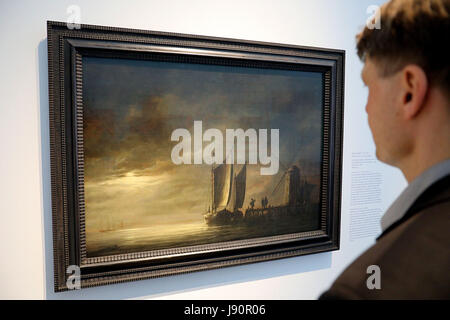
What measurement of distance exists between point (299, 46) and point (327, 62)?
0.60ft

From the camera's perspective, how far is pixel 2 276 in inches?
49.9

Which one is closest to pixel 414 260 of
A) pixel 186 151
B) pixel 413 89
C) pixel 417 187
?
pixel 417 187

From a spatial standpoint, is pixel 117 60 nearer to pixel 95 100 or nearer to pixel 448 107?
pixel 95 100

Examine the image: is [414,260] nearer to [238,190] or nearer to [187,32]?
[238,190]

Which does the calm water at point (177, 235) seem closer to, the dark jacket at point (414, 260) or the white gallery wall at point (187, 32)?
the white gallery wall at point (187, 32)

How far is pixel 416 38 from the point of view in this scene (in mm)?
454

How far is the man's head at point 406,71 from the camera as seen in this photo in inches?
17.4

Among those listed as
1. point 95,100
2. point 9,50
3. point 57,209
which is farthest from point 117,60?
point 57,209

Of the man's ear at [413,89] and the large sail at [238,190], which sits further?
the large sail at [238,190]

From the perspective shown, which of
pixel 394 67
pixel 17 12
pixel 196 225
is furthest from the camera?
pixel 196 225

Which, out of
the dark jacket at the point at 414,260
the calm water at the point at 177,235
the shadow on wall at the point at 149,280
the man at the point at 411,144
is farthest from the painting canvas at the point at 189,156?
the dark jacket at the point at 414,260

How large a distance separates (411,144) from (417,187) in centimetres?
7

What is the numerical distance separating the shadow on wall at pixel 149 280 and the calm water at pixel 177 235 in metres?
0.16

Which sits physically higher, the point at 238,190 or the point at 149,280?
the point at 238,190
